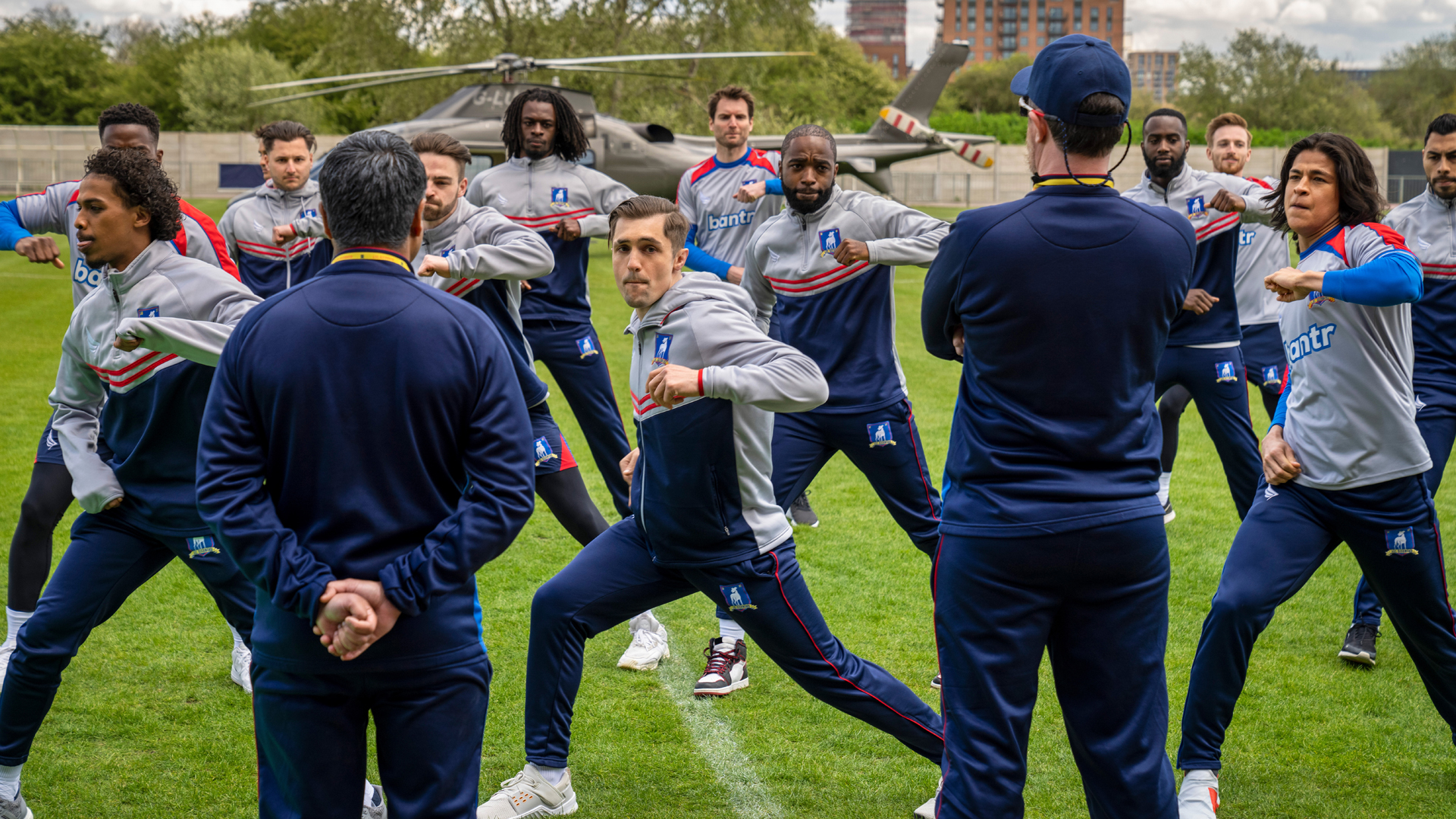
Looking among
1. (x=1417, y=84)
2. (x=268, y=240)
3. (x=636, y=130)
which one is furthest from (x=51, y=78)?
(x=1417, y=84)

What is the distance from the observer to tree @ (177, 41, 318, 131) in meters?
58.6

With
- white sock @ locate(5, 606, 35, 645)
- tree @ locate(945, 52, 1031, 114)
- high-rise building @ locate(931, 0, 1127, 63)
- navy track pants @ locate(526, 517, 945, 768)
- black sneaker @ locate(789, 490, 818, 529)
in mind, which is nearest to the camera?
navy track pants @ locate(526, 517, 945, 768)

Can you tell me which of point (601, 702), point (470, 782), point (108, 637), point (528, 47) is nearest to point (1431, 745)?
point (601, 702)

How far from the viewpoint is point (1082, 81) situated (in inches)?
103

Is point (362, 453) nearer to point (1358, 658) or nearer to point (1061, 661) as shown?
point (1061, 661)

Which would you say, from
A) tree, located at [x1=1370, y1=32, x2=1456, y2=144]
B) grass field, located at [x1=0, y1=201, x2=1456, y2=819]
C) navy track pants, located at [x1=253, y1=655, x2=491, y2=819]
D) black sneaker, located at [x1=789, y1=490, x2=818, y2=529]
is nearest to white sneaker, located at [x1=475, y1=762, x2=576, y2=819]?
grass field, located at [x1=0, y1=201, x2=1456, y2=819]

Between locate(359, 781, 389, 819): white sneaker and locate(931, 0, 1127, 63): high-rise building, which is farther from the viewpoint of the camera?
locate(931, 0, 1127, 63): high-rise building

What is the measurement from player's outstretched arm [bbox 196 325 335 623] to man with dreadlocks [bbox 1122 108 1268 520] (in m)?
5.17

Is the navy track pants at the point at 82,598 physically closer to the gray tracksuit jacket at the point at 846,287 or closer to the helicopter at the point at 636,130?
the gray tracksuit jacket at the point at 846,287

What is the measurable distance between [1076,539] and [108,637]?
4846 mm

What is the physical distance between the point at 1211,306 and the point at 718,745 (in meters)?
3.95

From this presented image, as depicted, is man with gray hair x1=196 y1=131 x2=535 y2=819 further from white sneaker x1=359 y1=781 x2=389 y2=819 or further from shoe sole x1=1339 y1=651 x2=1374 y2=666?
shoe sole x1=1339 y1=651 x2=1374 y2=666

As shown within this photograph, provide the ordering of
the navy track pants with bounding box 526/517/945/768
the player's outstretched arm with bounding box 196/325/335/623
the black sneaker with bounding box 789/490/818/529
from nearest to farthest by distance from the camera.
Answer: the player's outstretched arm with bounding box 196/325/335/623 < the navy track pants with bounding box 526/517/945/768 < the black sneaker with bounding box 789/490/818/529

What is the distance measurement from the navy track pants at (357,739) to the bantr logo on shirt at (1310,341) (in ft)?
10.0
